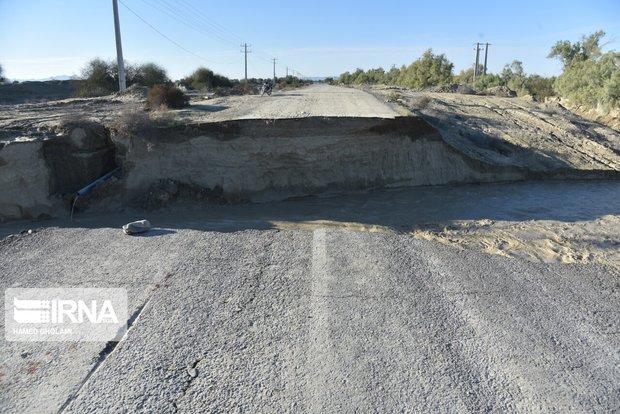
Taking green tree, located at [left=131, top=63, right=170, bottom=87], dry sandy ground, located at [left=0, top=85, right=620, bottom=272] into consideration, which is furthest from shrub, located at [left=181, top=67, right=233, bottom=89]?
dry sandy ground, located at [left=0, top=85, right=620, bottom=272]

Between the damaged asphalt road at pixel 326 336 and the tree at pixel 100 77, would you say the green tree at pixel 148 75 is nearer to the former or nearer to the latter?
the tree at pixel 100 77

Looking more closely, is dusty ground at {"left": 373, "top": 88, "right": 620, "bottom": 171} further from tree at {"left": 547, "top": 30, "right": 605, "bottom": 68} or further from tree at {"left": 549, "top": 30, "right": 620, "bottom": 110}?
tree at {"left": 547, "top": 30, "right": 605, "bottom": 68}

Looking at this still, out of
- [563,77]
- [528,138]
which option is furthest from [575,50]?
[528,138]

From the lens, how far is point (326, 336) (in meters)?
5.00

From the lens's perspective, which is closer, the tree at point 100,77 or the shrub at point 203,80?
the tree at point 100,77

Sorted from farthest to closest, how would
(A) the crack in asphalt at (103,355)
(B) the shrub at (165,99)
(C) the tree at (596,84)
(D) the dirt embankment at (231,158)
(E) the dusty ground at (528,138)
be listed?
(C) the tree at (596,84) → (B) the shrub at (165,99) → (E) the dusty ground at (528,138) → (D) the dirt embankment at (231,158) → (A) the crack in asphalt at (103,355)

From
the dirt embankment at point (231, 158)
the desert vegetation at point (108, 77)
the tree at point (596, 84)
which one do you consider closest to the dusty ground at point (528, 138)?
the dirt embankment at point (231, 158)

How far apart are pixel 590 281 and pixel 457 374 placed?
3582 mm

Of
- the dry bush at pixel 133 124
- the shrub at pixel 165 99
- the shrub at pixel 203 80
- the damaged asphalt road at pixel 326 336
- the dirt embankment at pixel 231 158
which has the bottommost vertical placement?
the damaged asphalt road at pixel 326 336

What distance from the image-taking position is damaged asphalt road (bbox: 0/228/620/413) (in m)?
4.06

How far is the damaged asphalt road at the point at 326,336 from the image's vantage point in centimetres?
406

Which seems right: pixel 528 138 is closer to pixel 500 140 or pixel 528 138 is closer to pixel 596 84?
pixel 500 140

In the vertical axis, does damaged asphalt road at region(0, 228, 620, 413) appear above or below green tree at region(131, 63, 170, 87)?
below

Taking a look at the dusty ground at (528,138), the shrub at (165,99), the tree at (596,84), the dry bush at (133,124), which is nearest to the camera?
the dry bush at (133,124)
